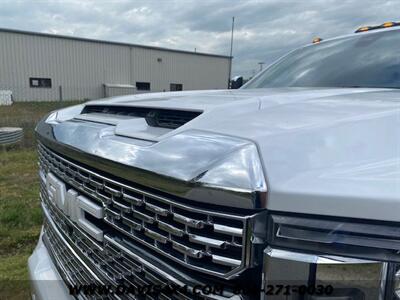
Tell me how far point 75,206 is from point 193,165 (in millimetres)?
782

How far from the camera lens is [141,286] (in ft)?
4.28

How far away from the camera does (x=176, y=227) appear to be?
1100 mm

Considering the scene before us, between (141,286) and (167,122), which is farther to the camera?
(167,122)

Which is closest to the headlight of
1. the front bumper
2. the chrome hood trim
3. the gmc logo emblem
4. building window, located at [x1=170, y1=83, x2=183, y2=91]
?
the chrome hood trim

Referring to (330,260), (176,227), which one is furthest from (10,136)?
(330,260)

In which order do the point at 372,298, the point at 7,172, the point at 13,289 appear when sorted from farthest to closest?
1. the point at 7,172
2. the point at 13,289
3. the point at 372,298

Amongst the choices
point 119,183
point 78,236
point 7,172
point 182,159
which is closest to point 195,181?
point 182,159

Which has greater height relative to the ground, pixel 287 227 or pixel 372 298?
pixel 287 227

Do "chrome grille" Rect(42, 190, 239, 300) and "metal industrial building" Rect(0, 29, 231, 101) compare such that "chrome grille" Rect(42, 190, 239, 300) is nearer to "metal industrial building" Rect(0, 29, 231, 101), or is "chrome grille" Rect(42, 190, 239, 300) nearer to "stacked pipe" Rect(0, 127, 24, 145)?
"stacked pipe" Rect(0, 127, 24, 145)

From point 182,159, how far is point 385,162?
528 millimetres

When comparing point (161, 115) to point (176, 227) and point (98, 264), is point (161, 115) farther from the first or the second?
point (98, 264)

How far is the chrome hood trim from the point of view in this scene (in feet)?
3.09

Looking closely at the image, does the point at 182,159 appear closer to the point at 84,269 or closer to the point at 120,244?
the point at 120,244

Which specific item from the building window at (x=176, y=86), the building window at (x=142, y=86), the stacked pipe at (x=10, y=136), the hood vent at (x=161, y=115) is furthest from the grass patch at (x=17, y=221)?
the building window at (x=176, y=86)
